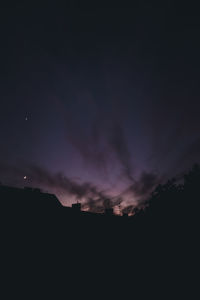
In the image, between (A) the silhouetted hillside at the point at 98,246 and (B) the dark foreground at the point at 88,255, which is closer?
(B) the dark foreground at the point at 88,255

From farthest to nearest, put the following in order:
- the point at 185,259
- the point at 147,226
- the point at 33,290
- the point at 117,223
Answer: the point at 117,223 → the point at 147,226 → the point at 185,259 → the point at 33,290

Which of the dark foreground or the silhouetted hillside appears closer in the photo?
the dark foreground

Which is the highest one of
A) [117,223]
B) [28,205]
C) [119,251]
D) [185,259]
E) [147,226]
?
[28,205]

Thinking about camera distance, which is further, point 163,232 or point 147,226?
point 147,226

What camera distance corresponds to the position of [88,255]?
1584cm

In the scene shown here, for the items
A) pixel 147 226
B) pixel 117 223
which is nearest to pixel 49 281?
pixel 117 223

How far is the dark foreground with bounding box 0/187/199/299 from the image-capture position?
44.2 feet

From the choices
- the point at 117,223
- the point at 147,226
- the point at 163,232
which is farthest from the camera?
the point at 117,223

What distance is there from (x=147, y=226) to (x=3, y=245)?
37.0ft

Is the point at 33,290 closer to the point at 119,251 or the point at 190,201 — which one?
the point at 119,251

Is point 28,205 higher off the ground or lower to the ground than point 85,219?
higher

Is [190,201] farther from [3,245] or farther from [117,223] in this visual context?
[3,245]

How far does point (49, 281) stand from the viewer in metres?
13.7

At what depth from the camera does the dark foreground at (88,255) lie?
13484 mm
